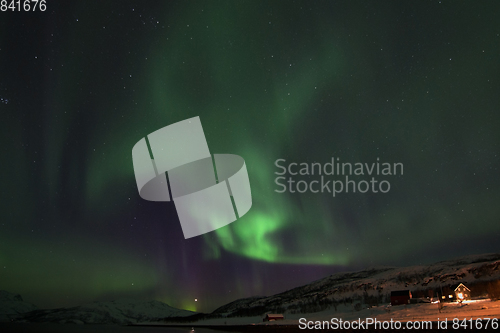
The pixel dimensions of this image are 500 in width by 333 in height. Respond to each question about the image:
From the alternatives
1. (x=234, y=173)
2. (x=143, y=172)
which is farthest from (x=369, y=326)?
(x=143, y=172)

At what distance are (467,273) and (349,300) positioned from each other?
42889 millimetres

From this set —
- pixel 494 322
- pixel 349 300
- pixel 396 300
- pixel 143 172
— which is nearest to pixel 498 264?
pixel 349 300

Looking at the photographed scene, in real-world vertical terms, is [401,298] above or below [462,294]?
below

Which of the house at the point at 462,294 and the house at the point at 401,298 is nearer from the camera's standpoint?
the house at the point at 462,294

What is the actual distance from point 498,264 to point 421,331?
130 meters

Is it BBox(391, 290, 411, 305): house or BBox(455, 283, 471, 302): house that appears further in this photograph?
BBox(391, 290, 411, 305): house

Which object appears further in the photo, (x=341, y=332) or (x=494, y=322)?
(x=341, y=332)

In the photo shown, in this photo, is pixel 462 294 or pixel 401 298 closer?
pixel 462 294

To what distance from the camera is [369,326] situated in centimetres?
5172

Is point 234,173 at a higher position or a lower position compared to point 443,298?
higher

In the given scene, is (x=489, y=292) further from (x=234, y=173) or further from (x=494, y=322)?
(x=234, y=173)

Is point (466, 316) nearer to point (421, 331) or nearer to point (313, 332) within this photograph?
point (421, 331)

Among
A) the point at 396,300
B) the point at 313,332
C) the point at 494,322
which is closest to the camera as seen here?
the point at 494,322

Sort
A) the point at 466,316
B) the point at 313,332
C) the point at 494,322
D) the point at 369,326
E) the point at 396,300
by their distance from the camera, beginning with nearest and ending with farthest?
the point at 494,322, the point at 466,316, the point at 369,326, the point at 313,332, the point at 396,300
